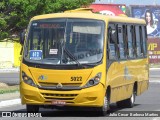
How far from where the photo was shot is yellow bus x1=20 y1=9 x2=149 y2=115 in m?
16.4

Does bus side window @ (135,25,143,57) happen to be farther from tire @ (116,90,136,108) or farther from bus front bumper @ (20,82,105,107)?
bus front bumper @ (20,82,105,107)

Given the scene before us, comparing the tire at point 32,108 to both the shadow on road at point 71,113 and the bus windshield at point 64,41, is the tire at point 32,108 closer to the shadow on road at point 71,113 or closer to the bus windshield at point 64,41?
the shadow on road at point 71,113

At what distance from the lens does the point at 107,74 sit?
16.8 m

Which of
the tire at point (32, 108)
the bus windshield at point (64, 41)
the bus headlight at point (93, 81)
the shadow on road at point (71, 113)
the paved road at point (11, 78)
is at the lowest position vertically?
the paved road at point (11, 78)

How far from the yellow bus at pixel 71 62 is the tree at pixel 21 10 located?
12943mm

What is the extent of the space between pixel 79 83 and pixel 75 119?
91 centimetres

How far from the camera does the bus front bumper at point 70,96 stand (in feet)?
53.6

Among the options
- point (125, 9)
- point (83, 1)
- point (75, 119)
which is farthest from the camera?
point (125, 9)

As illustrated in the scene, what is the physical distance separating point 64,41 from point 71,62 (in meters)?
0.68

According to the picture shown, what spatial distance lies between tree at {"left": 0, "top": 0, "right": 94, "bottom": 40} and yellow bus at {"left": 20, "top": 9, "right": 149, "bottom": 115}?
12.9 metres

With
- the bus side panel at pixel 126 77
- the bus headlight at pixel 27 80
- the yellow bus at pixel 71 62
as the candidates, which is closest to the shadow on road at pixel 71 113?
the yellow bus at pixel 71 62

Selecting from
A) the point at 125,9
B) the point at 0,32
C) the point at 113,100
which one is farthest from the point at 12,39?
the point at 125,9

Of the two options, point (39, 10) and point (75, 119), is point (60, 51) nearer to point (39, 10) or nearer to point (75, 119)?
point (75, 119)

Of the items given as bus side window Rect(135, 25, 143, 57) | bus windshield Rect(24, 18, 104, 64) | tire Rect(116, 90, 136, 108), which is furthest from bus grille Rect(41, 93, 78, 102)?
bus side window Rect(135, 25, 143, 57)
